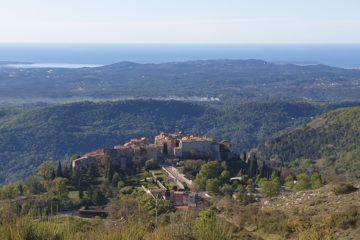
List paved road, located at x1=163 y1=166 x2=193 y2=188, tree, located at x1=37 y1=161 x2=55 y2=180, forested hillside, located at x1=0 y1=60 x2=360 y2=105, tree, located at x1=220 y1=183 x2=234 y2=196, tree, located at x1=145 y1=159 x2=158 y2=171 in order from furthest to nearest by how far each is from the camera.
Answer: forested hillside, located at x1=0 y1=60 x2=360 y2=105 < tree, located at x1=145 y1=159 x2=158 y2=171 < tree, located at x1=37 y1=161 x2=55 y2=180 < paved road, located at x1=163 y1=166 x2=193 y2=188 < tree, located at x1=220 y1=183 x2=234 y2=196

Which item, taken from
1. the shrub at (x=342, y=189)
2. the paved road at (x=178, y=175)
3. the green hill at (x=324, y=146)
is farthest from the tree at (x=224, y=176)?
the green hill at (x=324, y=146)

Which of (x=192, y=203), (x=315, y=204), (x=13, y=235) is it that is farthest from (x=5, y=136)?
(x=13, y=235)

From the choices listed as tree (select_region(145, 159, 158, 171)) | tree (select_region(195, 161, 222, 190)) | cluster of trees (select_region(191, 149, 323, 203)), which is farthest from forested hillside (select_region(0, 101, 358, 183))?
tree (select_region(195, 161, 222, 190))

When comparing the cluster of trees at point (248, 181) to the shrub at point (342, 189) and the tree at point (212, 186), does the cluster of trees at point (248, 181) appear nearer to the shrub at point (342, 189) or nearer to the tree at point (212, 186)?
the tree at point (212, 186)

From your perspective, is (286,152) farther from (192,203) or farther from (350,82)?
(350,82)

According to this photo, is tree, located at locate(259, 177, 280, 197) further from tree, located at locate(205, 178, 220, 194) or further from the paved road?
the paved road
